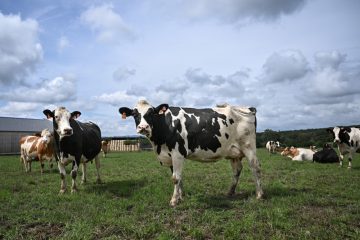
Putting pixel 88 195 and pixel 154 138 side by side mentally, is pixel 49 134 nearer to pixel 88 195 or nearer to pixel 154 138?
pixel 88 195

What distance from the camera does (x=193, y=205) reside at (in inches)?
304

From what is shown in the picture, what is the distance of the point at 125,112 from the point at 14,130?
42.0m

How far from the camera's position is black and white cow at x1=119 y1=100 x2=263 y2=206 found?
827 centimetres

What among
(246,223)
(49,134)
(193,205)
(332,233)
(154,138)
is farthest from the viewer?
(49,134)

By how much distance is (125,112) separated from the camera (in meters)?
8.75

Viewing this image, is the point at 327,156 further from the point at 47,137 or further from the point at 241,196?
the point at 47,137

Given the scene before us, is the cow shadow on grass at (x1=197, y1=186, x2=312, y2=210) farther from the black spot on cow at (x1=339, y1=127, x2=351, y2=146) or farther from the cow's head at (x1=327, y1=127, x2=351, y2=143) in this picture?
the black spot on cow at (x1=339, y1=127, x2=351, y2=146)

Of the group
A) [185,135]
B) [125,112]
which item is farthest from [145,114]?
[185,135]

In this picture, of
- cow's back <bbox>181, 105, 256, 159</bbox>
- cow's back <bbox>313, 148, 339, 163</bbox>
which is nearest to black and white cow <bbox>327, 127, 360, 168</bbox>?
cow's back <bbox>313, 148, 339, 163</bbox>

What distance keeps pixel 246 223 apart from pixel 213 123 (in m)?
3.28

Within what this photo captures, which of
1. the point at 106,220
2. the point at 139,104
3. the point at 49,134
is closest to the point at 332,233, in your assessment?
the point at 106,220

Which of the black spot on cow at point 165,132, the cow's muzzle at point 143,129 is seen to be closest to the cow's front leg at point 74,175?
the black spot on cow at point 165,132

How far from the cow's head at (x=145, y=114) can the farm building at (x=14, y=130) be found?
38612 mm

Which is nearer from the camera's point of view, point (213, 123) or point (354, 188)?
point (213, 123)
